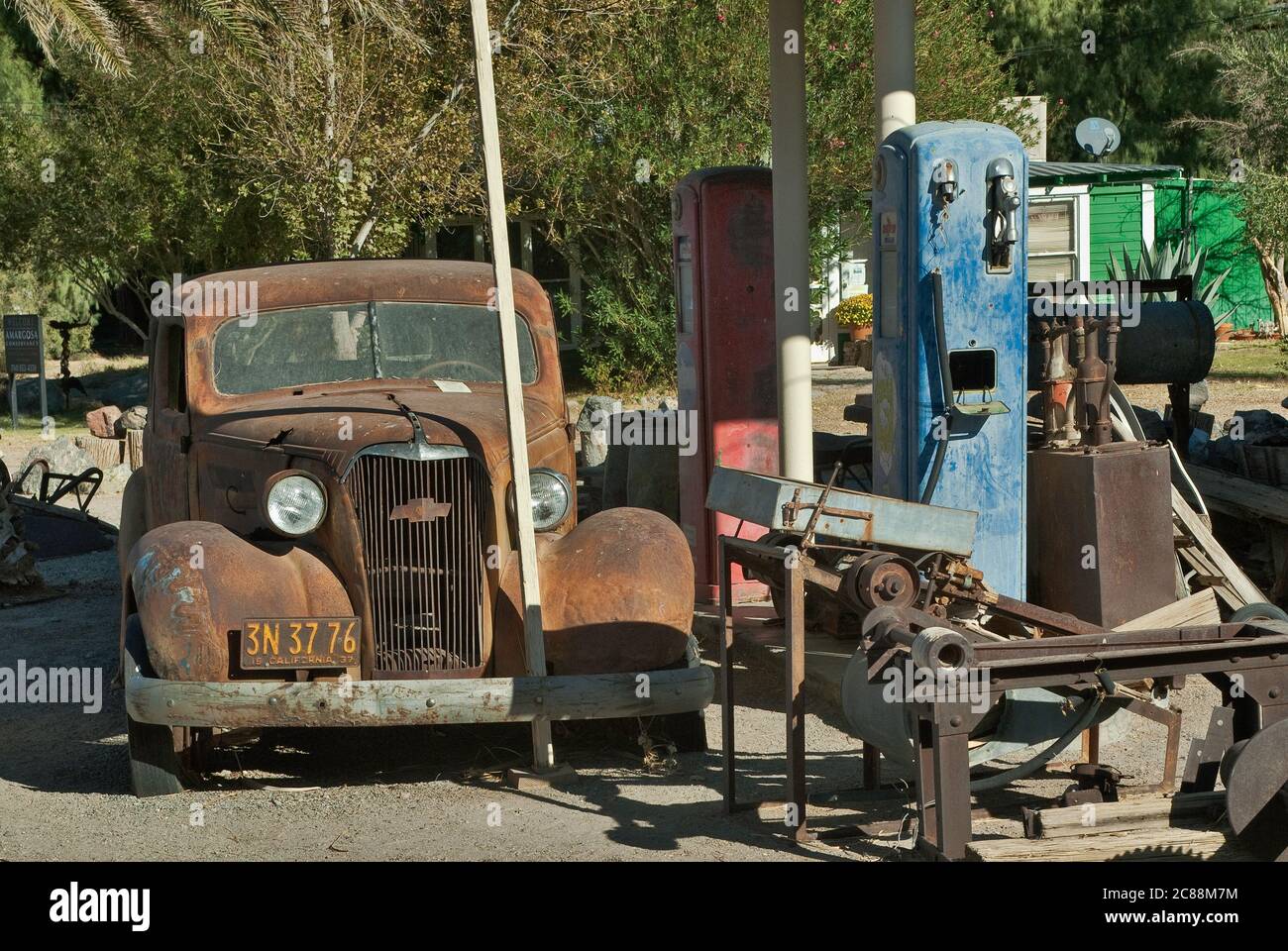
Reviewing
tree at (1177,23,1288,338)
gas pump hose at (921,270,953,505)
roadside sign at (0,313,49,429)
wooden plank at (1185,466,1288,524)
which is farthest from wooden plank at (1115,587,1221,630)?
roadside sign at (0,313,49,429)

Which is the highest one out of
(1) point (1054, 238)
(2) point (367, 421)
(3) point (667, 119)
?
(3) point (667, 119)

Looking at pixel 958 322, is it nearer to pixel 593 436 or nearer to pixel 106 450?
pixel 593 436

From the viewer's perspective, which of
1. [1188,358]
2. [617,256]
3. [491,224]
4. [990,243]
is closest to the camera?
[491,224]

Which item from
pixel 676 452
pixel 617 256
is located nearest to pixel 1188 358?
pixel 676 452

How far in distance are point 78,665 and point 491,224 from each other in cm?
400

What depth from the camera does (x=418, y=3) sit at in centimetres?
1480

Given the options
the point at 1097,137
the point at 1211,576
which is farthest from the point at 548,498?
the point at 1097,137

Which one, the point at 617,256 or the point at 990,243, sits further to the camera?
the point at 617,256

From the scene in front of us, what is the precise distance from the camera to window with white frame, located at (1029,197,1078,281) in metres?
21.8

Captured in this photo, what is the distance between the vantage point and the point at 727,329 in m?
8.42

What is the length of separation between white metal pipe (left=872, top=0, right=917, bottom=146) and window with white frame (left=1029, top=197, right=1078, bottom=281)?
48.3ft

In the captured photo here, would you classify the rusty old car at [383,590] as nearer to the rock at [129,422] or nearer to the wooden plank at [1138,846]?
the wooden plank at [1138,846]

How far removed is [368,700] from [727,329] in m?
3.89

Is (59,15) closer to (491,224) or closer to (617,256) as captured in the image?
(617,256)
